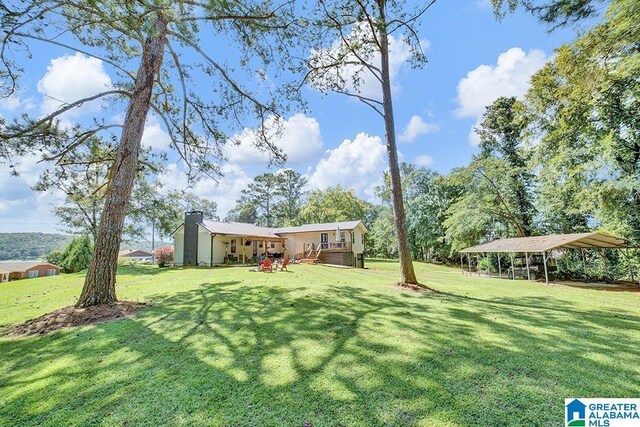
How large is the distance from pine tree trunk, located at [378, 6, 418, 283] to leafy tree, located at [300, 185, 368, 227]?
97.0 ft

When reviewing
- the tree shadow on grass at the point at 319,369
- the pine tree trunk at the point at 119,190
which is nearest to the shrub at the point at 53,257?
the pine tree trunk at the point at 119,190

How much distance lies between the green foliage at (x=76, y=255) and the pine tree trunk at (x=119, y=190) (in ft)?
79.9

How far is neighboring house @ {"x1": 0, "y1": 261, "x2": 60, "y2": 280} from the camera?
30.2 metres

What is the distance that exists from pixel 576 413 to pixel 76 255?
33.0 metres

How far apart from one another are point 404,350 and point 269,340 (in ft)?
6.50

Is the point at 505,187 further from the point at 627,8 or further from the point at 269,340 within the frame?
the point at 269,340

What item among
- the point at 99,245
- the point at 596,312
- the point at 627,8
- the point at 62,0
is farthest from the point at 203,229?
the point at 627,8

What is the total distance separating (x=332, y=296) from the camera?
292 inches

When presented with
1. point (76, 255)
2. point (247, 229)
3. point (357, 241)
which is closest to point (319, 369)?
point (357, 241)

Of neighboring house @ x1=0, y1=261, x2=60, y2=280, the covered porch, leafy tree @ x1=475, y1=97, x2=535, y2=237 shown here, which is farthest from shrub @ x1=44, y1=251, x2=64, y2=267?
leafy tree @ x1=475, y1=97, x2=535, y2=237

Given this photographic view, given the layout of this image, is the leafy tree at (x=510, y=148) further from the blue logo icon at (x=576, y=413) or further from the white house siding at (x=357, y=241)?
the blue logo icon at (x=576, y=413)

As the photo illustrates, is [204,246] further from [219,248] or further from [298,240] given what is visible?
[298,240]

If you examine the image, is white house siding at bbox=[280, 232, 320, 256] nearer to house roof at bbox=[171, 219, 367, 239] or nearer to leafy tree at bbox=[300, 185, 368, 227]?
house roof at bbox=[171, 219, 367, 239]

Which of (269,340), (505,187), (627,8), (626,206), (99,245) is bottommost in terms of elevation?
(269,340)
